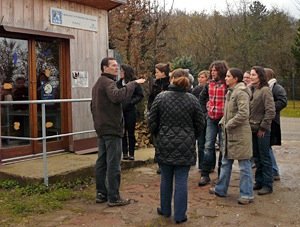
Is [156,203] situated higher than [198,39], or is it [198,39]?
[198,39]

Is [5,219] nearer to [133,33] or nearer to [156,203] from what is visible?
[156,203]

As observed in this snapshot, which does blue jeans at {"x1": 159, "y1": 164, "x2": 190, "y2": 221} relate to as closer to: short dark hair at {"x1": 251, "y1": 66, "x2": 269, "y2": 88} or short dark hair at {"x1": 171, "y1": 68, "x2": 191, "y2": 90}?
short dark hair at {"x1": 171, "y1": 68, "x2": 191, "y2": 90}

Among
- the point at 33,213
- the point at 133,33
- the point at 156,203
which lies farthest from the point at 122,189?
the point at 133,33

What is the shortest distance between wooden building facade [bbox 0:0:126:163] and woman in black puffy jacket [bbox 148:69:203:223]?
3.50m

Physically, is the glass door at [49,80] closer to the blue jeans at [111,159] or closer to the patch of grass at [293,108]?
the blue jeans at [111,159]

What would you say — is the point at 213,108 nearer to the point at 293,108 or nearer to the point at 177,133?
the point at 177,133

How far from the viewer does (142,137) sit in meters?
10.7

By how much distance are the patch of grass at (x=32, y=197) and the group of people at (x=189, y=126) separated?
0.60m

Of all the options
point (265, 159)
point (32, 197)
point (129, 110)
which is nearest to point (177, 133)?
point (265, 159)

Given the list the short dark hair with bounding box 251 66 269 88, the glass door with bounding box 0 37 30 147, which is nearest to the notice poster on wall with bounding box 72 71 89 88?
the glass door with bounding box 0 37 30 147

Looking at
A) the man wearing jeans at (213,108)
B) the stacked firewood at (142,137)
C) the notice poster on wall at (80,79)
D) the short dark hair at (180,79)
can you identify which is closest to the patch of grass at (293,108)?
the stacked firewood at (142,137)

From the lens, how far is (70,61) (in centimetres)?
873

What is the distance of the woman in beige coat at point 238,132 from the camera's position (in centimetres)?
572

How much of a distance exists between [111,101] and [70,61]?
135 inches
